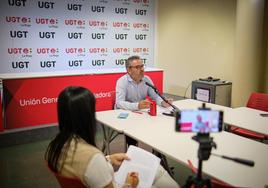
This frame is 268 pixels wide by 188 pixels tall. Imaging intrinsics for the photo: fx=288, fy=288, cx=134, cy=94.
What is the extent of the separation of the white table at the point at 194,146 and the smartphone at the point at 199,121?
0.50 meters

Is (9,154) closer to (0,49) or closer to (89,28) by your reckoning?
(0,49)

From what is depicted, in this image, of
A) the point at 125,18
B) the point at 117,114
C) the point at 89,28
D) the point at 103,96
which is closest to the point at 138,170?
the point at 117,114

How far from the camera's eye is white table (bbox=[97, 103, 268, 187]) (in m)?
1.55

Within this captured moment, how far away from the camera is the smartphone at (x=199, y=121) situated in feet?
3.75

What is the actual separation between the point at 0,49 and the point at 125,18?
8.65 ft

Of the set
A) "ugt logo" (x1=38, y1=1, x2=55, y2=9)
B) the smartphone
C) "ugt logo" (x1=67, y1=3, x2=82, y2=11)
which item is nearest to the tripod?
the smartphone

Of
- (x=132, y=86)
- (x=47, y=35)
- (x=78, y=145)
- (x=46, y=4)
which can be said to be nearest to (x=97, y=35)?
(x=47, y=35)

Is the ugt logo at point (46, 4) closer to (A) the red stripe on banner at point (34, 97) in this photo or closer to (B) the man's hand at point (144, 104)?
(A) the red stripe on banner at point (34, 97)

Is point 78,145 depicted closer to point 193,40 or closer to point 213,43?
point 213,43

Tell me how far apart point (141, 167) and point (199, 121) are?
745mm

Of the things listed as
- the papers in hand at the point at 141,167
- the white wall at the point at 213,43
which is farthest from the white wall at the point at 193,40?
the papers in hand at the point at 141,167

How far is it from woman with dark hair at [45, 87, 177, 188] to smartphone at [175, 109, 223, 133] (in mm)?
404

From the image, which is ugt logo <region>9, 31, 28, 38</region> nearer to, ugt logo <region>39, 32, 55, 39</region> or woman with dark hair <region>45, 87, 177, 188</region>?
ugt logo <region>39, 32, 55, 39</region>

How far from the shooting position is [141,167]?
5.81ft
